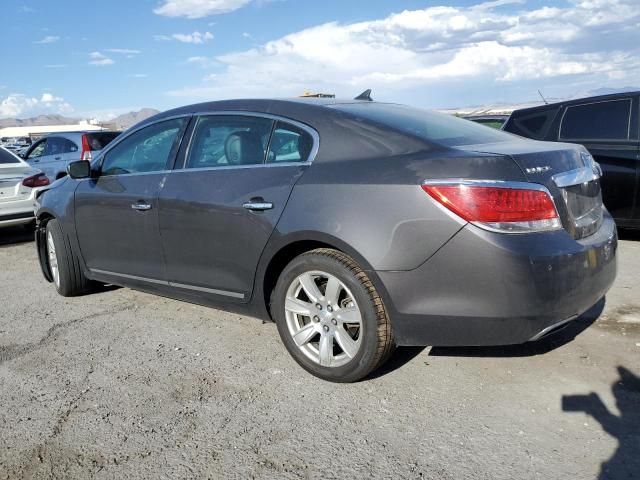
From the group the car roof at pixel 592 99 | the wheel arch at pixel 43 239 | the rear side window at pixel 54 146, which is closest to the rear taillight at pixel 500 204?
the wheel arch at pixel 43 239

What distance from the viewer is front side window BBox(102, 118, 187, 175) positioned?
13.6 ft

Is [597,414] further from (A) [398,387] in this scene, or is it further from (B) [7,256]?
(B) [7,256]

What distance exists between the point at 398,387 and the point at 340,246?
0.86m

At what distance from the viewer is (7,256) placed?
739 cm

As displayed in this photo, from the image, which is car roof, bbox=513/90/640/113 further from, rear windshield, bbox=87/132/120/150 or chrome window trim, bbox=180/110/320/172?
rear windshield, bbox=87/132/120/150

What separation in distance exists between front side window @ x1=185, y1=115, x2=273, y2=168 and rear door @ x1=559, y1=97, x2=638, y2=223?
4299 millimetres

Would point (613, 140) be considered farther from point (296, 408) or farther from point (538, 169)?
point (296, 408)

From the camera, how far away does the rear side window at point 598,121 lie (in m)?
6.37

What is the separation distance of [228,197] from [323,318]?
971mm

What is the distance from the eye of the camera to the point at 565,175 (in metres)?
3.00

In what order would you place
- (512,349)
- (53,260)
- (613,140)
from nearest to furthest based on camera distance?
(512,349) → (53,260) → (613,140)

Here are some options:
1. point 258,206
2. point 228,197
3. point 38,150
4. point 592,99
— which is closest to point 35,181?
point 38,150

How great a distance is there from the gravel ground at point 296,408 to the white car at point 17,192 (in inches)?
171

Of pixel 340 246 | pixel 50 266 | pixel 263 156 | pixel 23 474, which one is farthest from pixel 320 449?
pixel 50 266
